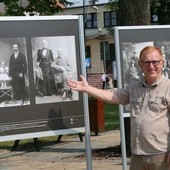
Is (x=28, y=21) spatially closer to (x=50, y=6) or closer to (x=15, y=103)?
(x=15, y=103)

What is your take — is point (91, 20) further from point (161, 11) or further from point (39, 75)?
point (39, 75)

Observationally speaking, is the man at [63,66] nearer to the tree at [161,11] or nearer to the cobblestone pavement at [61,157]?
the cobblestone pavement at [61,157]

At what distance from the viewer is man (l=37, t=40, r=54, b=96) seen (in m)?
6.06

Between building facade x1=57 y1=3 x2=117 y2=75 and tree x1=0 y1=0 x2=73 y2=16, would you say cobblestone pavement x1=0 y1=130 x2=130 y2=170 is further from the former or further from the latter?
building facade x1=57 y1=3 x2=117 y2=75

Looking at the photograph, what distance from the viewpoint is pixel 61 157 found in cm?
1076

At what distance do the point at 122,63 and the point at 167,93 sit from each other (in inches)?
93.3

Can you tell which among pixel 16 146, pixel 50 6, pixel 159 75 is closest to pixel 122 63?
pixel 159 75

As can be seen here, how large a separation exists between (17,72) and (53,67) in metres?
0.43

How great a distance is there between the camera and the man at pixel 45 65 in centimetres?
606

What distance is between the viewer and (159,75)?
4.71 meters

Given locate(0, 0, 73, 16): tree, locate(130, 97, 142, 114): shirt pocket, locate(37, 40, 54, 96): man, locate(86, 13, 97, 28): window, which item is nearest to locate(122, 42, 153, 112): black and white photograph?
locate(37, 40, 54, 96): man

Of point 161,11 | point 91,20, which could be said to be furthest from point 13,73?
point 91,20

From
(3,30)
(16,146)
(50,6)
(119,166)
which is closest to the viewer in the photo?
(3,30)

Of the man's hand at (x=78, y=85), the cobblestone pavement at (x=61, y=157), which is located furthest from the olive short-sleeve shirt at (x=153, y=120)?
the cobblestone pavement at (x=61, y=157)
